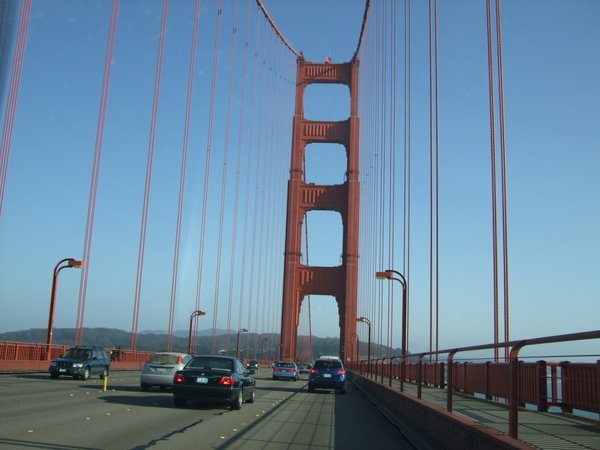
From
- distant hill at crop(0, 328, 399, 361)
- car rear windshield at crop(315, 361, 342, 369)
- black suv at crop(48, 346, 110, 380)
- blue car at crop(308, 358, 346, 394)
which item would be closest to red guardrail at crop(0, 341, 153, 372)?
black suv at crop(48, 346, 110, 380)

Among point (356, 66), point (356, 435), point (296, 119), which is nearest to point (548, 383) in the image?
point (356, 435)

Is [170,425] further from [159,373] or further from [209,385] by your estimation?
[159,373]

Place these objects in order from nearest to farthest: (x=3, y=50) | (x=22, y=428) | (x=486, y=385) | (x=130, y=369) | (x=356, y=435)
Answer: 1. (x=22, y=428)
2. (x=356, y=435)
3. (x=3, y=50)
4. (x=486, y=385)
5. (x=130, y=369)

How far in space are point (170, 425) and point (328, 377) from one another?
1397 centimetres

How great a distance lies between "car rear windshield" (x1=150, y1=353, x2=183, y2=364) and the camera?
18.8 m

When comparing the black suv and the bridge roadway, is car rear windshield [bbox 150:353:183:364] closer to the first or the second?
the bridge roadway

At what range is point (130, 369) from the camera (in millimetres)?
38688

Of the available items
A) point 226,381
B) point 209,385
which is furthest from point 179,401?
point 226,381

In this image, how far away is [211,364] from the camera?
14938 millimetres

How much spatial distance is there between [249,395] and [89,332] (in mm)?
103942

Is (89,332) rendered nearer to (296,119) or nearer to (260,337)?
(260,337)

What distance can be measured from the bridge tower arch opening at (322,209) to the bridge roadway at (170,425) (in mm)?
39380

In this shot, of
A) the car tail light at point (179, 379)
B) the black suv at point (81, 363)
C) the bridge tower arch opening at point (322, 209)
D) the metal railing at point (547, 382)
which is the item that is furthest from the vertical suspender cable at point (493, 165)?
the bridge tower arch opening at point (322, 209)

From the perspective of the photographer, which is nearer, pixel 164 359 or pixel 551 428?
pixel 551 428
